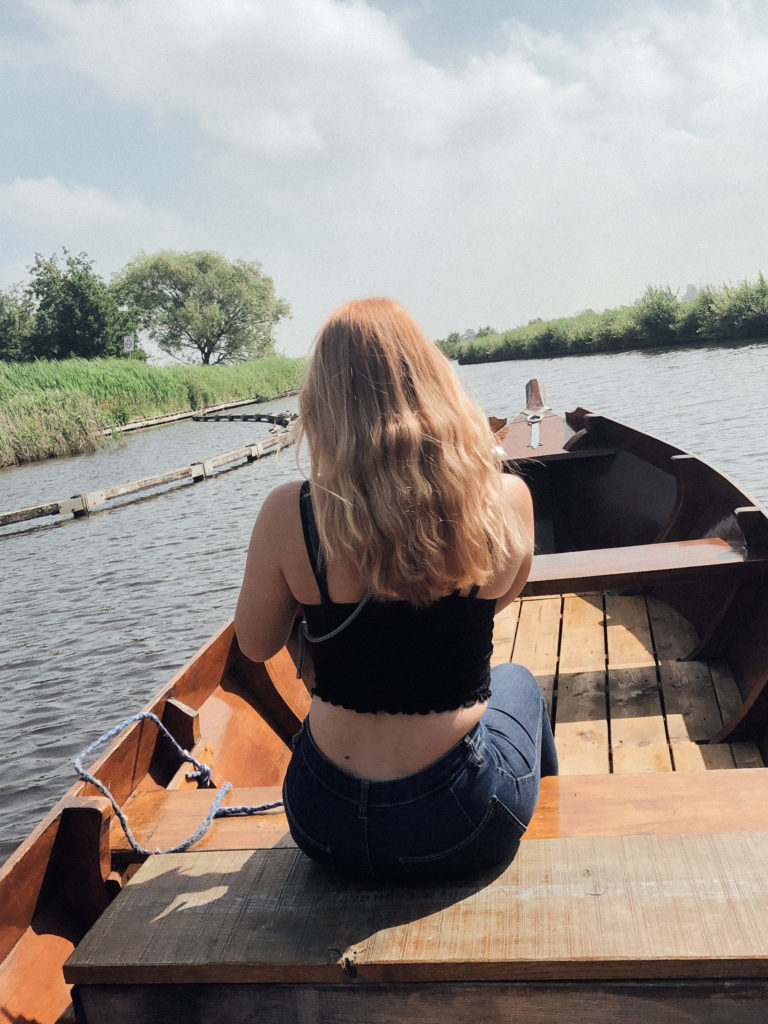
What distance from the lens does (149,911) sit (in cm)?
161

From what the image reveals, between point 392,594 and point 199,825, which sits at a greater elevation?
point 392,594

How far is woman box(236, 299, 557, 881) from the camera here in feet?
4.64

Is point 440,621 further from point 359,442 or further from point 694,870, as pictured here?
point 694,870

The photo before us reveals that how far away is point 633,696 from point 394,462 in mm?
2179

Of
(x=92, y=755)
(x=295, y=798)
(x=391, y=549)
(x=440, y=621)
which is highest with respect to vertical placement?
(x=391, y=549)

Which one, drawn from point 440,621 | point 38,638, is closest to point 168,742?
point 440,621

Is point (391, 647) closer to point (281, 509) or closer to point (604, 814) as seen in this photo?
point (281, 509)

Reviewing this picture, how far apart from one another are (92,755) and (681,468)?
12.1ft

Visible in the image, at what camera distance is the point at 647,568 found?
299 cm

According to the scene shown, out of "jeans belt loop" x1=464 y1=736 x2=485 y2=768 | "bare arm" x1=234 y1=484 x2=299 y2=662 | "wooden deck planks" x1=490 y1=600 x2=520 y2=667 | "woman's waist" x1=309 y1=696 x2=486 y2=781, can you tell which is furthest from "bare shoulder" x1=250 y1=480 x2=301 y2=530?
"wooden deck planks" x1=490 y1=600 x2=520 y2=667

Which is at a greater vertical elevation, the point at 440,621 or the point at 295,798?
the point at 440,621

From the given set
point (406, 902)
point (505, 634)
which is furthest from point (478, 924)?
point (505, 634)

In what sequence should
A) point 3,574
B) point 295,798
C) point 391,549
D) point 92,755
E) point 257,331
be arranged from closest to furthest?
point 391,549, point 295,798, point 92,755, point 3,574, point 257,331

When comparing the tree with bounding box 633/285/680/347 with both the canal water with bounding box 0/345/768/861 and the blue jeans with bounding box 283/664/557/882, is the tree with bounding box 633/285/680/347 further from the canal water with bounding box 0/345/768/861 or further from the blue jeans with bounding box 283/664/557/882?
the blue jeans with bounding box 283/664/557/882
